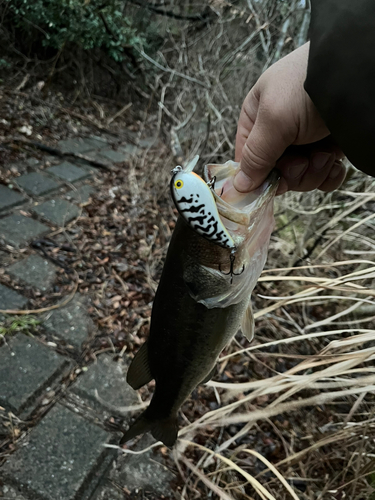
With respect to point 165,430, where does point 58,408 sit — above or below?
below

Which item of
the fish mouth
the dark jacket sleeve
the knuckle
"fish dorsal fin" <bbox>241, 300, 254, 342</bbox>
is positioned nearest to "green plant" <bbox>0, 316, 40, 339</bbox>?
"fish dorsal fin" <bbox>241, 300, 254, 342</bbox>

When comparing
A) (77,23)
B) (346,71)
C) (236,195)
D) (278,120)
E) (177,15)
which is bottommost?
(77,23)

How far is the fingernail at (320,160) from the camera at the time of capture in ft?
4.93

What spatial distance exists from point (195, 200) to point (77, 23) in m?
7.25

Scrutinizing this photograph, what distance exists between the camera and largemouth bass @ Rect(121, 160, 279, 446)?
1.20 meters

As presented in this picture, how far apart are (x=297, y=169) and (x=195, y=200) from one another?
657 mm

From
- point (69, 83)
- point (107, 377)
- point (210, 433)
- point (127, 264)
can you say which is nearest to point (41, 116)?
point (69, 83)

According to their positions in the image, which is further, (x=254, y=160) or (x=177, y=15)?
(x=177, y=15)

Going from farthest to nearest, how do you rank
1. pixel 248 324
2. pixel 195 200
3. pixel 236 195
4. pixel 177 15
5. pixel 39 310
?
pixel 177 15, pixel 39 310, pixel 248 324, pixel 236 195, pixel 195 200

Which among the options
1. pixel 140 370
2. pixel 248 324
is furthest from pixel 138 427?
pixel 248 324

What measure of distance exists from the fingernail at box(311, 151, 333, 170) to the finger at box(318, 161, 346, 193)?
11cm

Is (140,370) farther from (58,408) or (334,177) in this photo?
(334,177)

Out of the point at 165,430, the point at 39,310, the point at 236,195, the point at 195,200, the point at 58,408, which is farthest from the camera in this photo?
the point at 39,310

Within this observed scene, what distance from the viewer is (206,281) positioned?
128 centimetres
